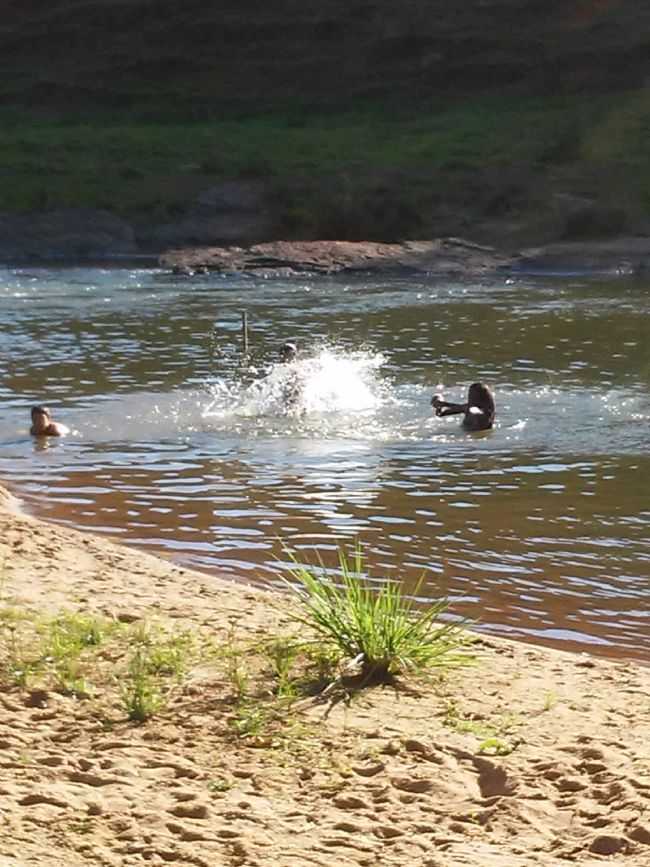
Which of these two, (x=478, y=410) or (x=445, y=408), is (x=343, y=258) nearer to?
(x=445, y=408)

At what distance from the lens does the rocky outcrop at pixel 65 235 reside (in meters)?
32.3

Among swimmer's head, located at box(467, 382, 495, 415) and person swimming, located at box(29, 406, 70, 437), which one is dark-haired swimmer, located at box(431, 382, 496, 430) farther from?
person swimming, located at box(29, 406, 70, 437)

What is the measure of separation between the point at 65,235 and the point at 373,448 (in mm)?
20986

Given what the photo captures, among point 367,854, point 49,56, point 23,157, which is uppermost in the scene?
point 49,56

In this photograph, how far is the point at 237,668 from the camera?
617 cm

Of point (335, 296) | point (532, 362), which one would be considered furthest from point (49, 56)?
point (532, 362)

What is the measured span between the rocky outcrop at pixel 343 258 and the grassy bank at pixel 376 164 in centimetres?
145

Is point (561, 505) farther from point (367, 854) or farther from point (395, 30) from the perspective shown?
point (395, 30)

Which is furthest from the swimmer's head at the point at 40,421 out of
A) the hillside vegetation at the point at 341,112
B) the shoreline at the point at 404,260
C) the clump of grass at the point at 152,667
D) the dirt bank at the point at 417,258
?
the hillside vegetation at the point at 341,112

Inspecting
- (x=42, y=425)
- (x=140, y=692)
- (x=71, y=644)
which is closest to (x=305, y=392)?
(x=42, y=425)

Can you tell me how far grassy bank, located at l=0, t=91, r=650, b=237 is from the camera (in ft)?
105

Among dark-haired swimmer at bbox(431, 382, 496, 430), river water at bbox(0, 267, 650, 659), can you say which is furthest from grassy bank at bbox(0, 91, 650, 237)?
dark-haired swimmer at bbox(431, 382, 496, 430)

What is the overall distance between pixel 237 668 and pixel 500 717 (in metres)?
1.02

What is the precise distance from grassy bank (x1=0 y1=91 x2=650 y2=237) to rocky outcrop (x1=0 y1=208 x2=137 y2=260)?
28cm
